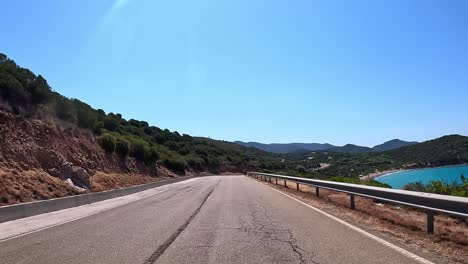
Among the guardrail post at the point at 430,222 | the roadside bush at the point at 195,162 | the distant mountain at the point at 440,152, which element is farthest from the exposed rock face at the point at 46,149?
the distant mountain at the point at 440,152

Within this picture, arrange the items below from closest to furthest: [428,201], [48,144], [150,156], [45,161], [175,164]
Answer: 1. [428,201]
2. [45,161]
3. [48,144]
4. [150,156]
5. [175,164]

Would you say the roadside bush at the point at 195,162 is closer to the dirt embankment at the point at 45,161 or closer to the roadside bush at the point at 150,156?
the roadside bush at the point at 150,156

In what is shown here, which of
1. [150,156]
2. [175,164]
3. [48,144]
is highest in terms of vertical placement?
[150,156]

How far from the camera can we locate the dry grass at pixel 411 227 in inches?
354

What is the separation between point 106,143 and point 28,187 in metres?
26.3

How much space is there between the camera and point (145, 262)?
805 centimetres

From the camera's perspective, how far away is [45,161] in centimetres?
3019

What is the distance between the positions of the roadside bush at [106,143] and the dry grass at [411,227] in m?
34.5

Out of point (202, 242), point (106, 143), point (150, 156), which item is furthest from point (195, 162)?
point (202, 242)

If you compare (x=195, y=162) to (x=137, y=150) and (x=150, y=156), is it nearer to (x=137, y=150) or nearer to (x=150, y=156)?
(x=150, y=156)

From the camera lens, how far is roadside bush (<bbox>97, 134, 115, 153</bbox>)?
160 ft

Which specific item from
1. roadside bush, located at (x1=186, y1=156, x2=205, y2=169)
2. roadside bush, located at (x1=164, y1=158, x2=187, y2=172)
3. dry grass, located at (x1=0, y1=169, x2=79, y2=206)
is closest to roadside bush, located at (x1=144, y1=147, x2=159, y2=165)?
roadside bush, located at (x1=164, y1=158, x2=187, y2=172)

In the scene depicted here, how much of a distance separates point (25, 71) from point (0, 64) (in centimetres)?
242

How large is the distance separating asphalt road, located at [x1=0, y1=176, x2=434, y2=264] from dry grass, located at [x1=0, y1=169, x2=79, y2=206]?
6.97 metres
